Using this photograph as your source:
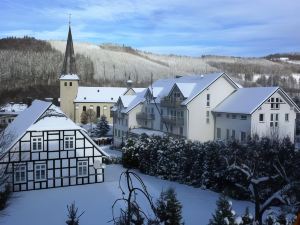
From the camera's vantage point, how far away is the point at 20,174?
2645 centimetres

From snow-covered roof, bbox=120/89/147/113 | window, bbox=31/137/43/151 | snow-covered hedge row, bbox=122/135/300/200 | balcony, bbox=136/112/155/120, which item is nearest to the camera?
snow-covered hedge row, bbox=122/135/300/200

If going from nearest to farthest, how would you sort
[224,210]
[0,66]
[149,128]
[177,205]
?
[224,210], [177,205], [149,128], [0,66]

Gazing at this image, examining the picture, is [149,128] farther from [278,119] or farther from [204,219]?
[204,219]

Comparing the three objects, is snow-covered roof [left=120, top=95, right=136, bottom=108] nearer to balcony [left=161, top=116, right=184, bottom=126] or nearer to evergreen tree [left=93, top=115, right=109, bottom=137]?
balcony [left=161, top=116, right=184, bottom=126]

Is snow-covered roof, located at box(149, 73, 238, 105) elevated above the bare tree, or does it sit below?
above

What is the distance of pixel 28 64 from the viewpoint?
526 feet

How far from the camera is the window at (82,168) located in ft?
92.8

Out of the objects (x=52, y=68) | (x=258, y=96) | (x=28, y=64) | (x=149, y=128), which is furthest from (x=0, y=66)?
(x=258, y=96)

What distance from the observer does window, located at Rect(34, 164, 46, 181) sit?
26.9 m

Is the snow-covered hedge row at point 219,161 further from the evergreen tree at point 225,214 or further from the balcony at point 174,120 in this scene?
the balcony at point 174,120

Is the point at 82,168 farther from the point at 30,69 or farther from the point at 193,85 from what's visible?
the point at 30,69

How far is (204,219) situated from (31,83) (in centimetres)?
12983

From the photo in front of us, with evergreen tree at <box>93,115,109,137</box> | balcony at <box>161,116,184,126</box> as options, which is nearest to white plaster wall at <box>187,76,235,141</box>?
balcony at <box>161,116,184,126</box>

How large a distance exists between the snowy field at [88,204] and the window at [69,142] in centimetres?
298
